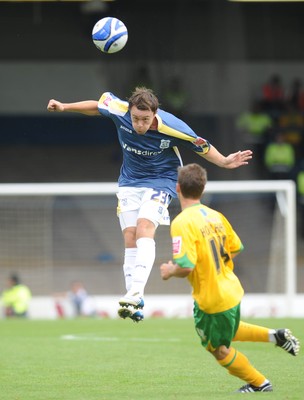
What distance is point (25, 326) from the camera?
53.6ft

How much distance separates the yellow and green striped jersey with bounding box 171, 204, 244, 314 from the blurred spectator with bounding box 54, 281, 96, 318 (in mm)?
12466

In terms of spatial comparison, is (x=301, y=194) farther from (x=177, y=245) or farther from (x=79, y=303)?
(x=177, y=245)

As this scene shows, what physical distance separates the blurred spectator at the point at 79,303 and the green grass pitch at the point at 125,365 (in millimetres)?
4091

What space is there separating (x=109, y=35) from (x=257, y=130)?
19042 millimetres

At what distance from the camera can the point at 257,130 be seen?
2814 centimetres

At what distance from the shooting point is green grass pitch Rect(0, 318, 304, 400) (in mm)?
8180

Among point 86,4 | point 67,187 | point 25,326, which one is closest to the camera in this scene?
point 25,326

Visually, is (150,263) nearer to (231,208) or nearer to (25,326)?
(25,326)

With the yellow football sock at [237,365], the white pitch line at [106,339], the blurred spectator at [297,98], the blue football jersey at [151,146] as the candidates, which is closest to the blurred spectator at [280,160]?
the blurred spectator at [297,98]

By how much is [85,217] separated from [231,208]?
3.22 meters

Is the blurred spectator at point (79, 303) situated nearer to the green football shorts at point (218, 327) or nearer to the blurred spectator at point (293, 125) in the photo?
the blurred spectator at point (293, 125)

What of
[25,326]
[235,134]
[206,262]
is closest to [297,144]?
[235,134]

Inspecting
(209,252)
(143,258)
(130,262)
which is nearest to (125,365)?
(130,262)

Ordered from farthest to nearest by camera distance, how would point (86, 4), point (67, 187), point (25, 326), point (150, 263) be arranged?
point (86, 4) → point (67, 187) → point (25, 326) → point (150, 263)
